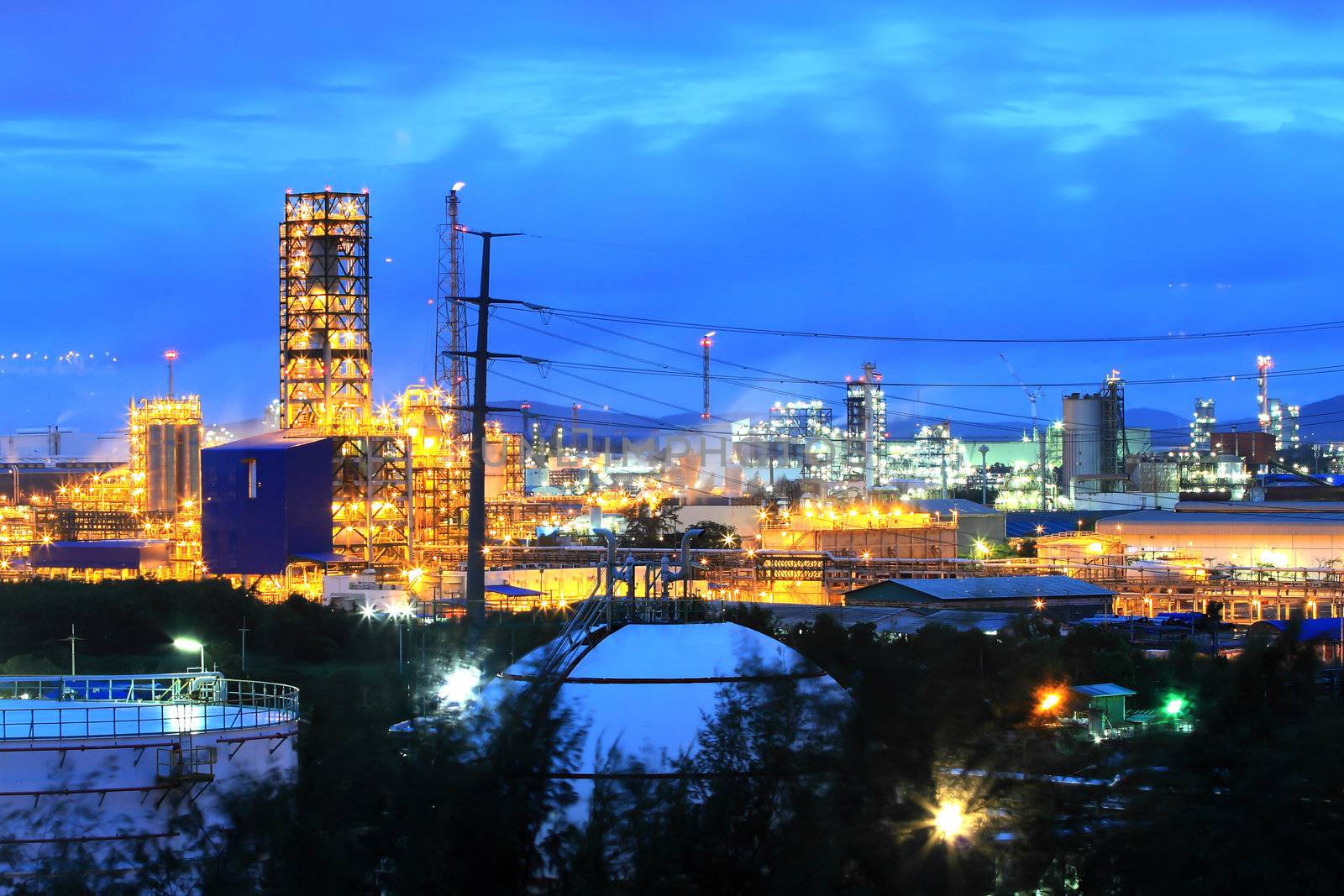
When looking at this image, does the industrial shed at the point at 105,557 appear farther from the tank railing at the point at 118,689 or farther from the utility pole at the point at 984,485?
the utility pole at the point at 984,485

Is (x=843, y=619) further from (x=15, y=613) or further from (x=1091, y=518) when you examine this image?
(x=1091, y=518)

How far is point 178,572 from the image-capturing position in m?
50.2

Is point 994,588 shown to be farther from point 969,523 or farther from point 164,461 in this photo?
point 164,461

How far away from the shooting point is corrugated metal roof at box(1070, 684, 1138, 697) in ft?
78.0

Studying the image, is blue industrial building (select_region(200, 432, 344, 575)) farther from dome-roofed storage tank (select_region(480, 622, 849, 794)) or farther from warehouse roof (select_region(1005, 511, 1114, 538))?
warehouse roof (select_region(1005, 511, 1114, 538))

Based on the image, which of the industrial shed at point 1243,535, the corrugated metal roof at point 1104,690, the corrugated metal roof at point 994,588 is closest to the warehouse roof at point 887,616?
the corrugated metal roof at point 994,588

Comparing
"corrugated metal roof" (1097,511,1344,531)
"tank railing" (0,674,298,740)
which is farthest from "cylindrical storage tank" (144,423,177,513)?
"tank railing" (0,674,298,740)

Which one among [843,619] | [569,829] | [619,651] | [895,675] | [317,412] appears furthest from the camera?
[317,412]

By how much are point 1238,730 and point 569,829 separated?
4890 millimetres

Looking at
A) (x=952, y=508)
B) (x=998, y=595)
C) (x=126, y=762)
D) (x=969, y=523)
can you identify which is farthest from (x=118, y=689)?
(x=952, y=508)

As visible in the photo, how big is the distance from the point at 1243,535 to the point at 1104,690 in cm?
3735

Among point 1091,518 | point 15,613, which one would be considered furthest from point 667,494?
point 15,613

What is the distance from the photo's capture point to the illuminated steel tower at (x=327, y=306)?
48688mm

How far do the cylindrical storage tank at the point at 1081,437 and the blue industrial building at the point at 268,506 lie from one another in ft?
208
